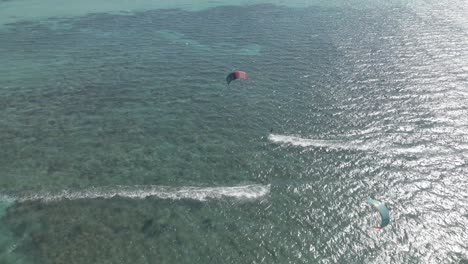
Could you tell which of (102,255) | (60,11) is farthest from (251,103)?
(60,11)

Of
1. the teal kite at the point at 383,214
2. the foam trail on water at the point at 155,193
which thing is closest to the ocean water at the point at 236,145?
the foam trail on water at the point at 155,193

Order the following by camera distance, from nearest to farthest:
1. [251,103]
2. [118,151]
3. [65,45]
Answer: [118,151] → [251,103] → [65,45]

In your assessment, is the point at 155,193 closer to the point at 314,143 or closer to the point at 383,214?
the point at 314,143

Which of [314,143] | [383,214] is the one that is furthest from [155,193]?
[383,214]

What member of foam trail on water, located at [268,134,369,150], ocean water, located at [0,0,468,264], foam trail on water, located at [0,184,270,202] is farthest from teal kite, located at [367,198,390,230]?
foam trail on water, located at [268,134,369,150]

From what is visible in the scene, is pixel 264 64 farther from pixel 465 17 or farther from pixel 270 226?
pixel 465 17

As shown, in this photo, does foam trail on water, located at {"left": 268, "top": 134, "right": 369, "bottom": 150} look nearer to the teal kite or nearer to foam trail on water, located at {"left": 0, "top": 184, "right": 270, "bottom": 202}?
foam trail on water, located at {"left": 0, "top": 184, "right": 270, "bottom": 202}
